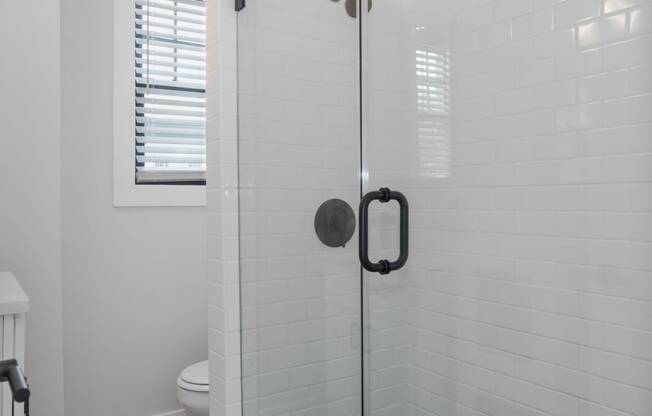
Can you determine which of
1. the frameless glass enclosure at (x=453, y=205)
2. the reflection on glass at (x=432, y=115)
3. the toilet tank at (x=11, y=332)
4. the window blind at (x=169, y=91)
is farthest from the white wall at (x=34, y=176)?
the reflection on glass at (x=432, y=115)

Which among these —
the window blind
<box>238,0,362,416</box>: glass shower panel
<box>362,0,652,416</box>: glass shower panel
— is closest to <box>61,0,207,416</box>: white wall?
the window blind

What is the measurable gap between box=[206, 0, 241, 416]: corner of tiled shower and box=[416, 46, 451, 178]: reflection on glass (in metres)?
0.58

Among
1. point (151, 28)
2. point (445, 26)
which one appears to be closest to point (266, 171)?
point (445, 26)

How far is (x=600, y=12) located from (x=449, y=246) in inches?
24.9

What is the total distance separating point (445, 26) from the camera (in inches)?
54.8

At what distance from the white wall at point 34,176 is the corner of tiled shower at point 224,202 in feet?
2.93

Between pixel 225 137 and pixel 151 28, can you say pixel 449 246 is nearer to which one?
pixel 225 137

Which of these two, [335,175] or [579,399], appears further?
[335,175]

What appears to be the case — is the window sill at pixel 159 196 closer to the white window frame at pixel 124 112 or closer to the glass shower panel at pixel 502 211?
the white window frame at pixel 124 112

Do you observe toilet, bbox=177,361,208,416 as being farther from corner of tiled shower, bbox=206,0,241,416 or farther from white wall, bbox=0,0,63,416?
white wall, bbox=0,0,63,416

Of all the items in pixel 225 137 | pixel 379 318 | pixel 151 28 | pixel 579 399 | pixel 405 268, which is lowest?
pixel 579 399

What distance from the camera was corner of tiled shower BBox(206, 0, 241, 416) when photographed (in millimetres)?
1598

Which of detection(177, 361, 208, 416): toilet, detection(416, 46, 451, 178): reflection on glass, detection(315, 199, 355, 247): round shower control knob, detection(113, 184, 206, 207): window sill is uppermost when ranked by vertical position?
detection(416, 46, 451, 178): reflection on glass

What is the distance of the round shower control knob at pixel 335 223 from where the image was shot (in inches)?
54.4
